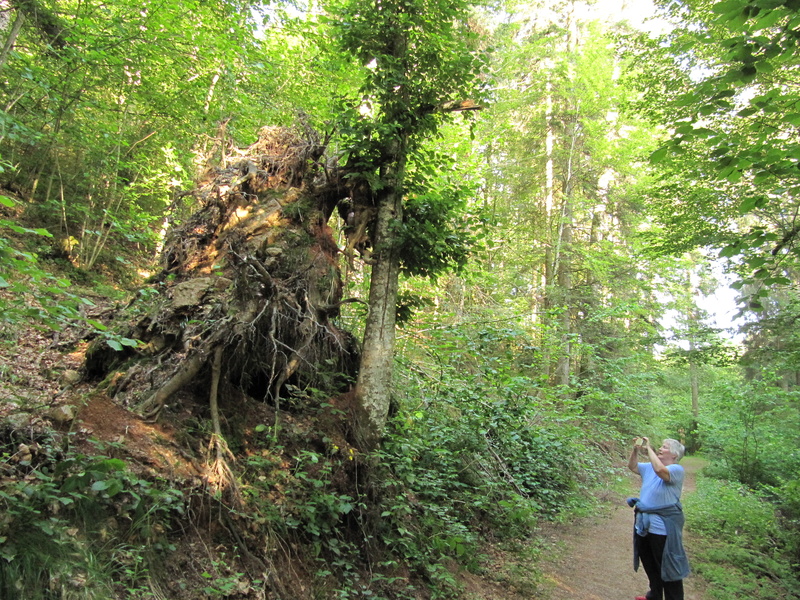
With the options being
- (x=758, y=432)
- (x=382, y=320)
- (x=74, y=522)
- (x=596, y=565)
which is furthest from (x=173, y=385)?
(x=758, y=432)

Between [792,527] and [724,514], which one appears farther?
[724,514]

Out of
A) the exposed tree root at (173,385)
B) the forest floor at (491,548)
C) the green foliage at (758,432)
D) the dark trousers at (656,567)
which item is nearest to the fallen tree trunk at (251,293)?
the exposed tree root at (173,385)

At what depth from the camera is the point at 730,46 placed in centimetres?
303

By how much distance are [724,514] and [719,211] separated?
225 inches

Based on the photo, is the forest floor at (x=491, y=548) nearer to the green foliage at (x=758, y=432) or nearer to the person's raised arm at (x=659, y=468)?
the person's raised arm at (x=659, y=468)

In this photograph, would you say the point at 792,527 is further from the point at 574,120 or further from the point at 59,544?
the point at 574,120

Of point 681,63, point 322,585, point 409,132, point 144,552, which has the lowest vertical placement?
point 322,585

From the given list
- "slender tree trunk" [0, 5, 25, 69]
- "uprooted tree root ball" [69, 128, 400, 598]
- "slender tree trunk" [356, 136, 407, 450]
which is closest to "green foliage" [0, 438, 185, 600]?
"uprooted tree root ball" [69, 128, 400, 598]

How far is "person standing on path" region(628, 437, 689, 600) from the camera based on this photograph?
4.24m

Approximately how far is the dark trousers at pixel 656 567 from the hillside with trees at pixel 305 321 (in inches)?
56.1

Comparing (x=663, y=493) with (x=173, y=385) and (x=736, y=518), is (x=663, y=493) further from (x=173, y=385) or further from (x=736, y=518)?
(x=736, y=518)

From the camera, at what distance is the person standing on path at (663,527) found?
424 cm

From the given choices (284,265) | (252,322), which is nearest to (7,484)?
(252,322)

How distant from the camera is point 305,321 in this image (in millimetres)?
5020
